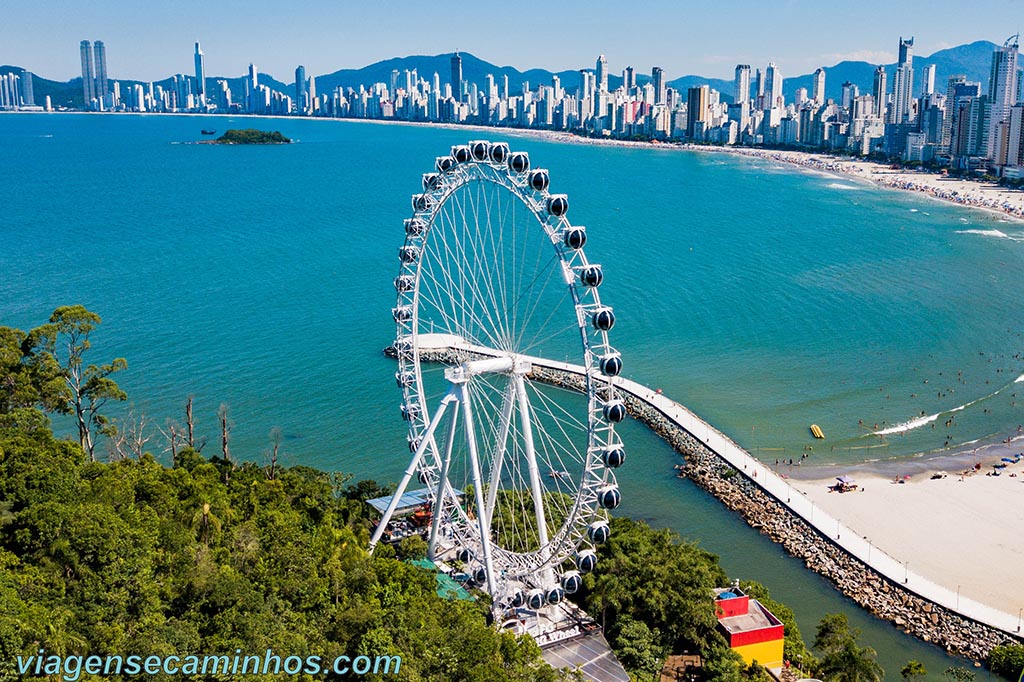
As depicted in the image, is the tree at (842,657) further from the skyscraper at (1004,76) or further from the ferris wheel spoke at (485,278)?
the skyscraper at (1004,76)

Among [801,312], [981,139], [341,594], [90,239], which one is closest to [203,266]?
[90,239]

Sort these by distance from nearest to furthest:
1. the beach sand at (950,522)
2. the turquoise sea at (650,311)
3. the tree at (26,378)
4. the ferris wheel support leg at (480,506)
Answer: the ferris wheel support leg at (480,506), the tree at (26,378), the beach sand at (950,522), the turquoise sea at (650,311)

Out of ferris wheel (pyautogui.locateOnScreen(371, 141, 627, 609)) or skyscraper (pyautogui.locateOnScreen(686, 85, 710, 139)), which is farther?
skyscraper (pyautogui.locateOnScreen(686, 85, 710, 139))

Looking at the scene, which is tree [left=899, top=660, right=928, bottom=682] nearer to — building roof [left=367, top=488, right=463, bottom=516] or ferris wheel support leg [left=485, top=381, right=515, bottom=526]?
ferris wheel support leg [left=485, top=381, right=515, bottom=526]

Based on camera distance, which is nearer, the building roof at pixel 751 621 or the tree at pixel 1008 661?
the building roof at pixel 751 621

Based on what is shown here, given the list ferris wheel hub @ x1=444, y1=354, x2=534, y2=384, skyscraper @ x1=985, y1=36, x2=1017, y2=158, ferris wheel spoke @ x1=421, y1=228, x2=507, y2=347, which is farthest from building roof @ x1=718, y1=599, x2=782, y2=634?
skyscraper @ x1=985, y1=36, x2=1017, y2=158

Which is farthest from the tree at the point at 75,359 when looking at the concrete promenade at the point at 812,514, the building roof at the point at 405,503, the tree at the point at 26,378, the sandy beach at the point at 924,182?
the sandy beach at the point at 924,182
